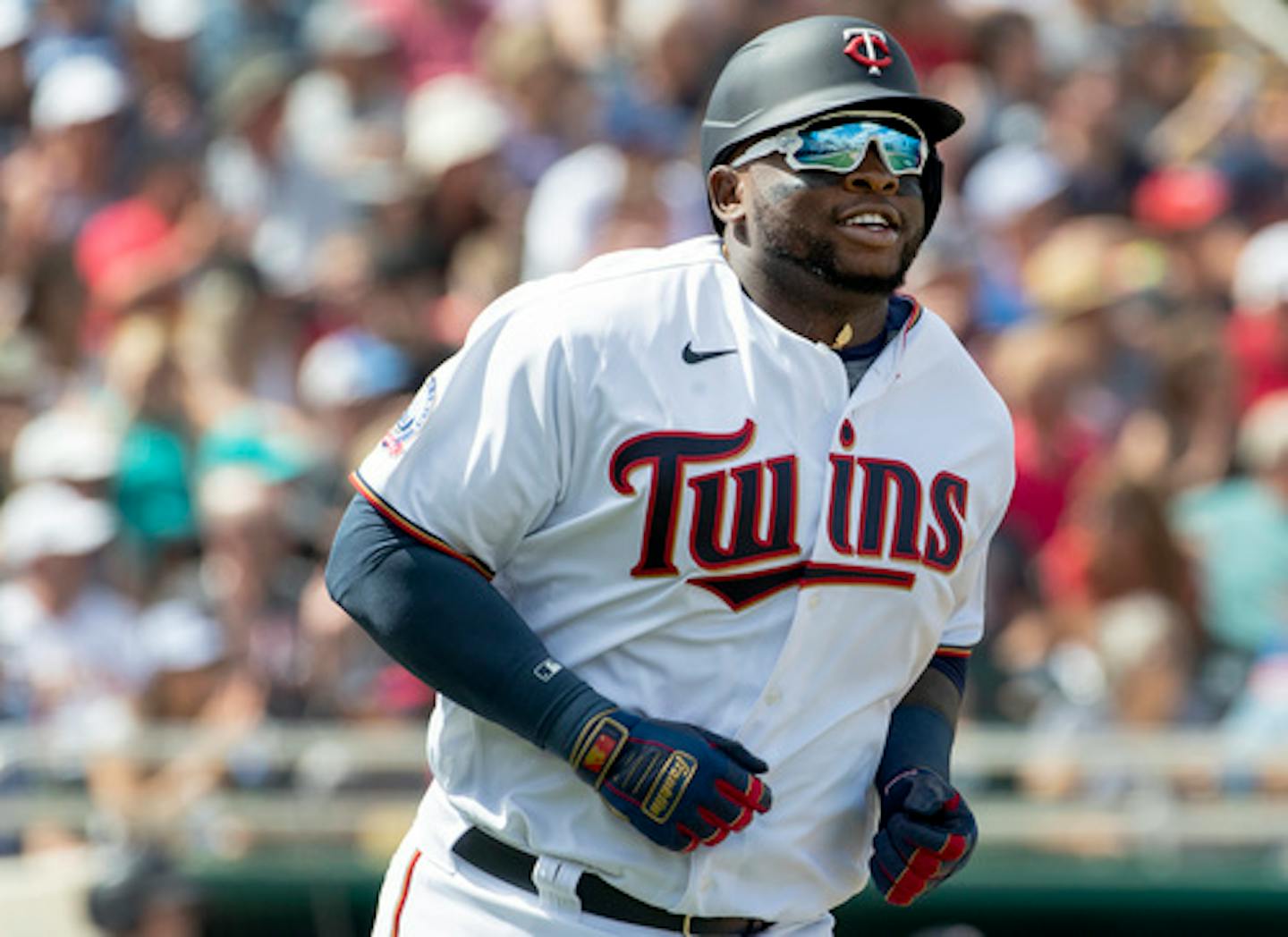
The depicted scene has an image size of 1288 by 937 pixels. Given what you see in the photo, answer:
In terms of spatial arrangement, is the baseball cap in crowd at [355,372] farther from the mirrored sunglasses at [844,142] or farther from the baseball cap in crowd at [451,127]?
the mirrored sunglasses at [844,142]

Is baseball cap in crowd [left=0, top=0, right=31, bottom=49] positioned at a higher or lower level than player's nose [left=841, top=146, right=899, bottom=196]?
lower

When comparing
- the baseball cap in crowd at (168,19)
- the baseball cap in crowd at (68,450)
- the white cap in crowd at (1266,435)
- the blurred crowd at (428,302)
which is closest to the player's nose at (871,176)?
the blurred crowd at (428,302)

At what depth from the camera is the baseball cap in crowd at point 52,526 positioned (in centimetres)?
672

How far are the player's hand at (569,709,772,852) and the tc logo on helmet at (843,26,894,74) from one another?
0.95 meters

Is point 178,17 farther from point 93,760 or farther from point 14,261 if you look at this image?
point 93,760

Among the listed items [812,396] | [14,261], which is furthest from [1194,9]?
[812,396]

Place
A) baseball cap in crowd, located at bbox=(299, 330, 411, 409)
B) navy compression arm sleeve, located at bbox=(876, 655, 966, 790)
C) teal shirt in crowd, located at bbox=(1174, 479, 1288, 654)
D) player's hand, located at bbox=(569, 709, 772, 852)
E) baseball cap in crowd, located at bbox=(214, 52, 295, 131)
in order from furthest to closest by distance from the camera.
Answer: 1. baseball cap in crowd, located at bbox=(214, 52, 295, 131)
2. baseball cap in crowd, located at bbox=(299, 330, 411, 409)
3. teal shirt in crowd, located at bbox=(1174, 479, 1288, 654)
4. navy compression arm sleeve, located at bbox=(876, 655, 966, 790)
5. player's hand, located at bbox=(569, 709, 772, 852)

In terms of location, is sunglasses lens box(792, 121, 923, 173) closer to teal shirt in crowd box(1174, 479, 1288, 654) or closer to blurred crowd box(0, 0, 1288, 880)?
blurred crowd box(0, 0, 1288, 880)

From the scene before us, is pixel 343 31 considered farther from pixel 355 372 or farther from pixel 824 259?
pixel 824 259

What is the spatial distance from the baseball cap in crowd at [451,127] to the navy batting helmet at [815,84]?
5.06m

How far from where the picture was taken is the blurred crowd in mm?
6719

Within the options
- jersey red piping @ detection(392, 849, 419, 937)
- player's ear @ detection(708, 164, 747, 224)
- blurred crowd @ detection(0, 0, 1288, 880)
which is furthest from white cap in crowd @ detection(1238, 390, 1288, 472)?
jersey red piping @ detection(392, 849, 419, 937)

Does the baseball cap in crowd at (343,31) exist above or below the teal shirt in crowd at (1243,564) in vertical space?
above

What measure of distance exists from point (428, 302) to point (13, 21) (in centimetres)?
228
